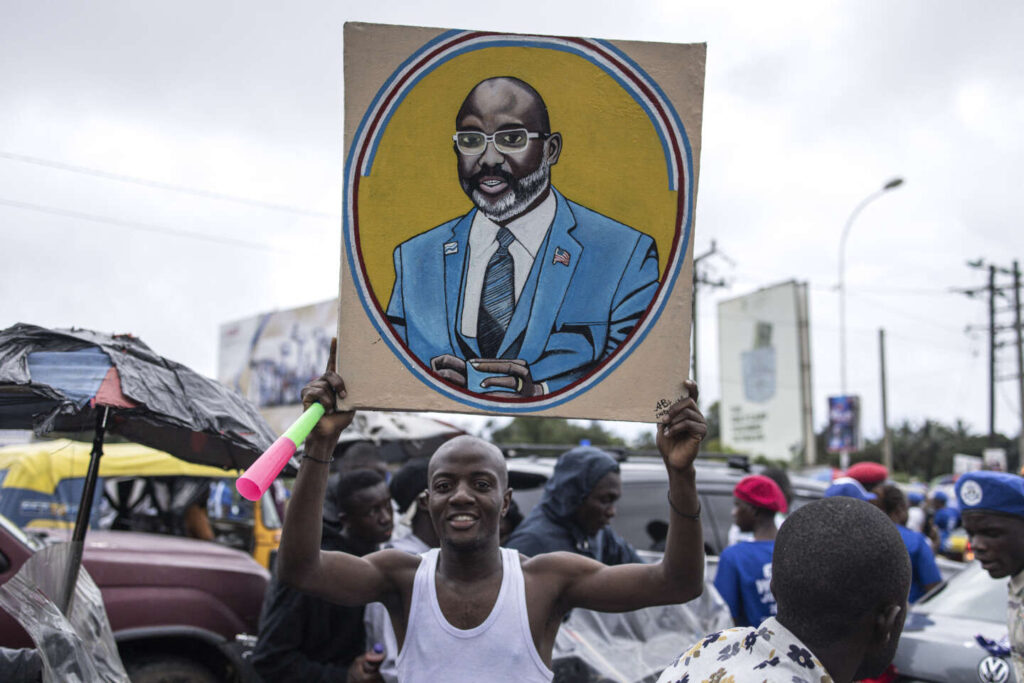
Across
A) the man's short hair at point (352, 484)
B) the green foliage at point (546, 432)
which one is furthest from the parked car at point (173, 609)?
the green foliage at point (546, 432)

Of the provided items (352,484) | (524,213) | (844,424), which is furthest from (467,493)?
(844,424)

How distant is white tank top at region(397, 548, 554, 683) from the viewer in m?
2.37

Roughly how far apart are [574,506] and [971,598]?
2.72 metres

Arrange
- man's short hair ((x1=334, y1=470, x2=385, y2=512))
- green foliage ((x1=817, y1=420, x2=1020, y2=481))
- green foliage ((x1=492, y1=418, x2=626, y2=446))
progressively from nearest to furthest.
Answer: man's short hair ((x1=334, y1=470, x2=385, y2=512)) < green foliage ((x1=492, y1=418, x2=626, y2=446)) < green foliage ((x1=817, y1=420, x2=1020, y2=481))

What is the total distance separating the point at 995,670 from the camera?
148 inches

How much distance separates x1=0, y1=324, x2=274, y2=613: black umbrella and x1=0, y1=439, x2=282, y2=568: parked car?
404 centimetres

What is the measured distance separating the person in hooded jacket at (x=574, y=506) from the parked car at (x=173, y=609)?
1.91 metres

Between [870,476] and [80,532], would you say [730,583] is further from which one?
[80,532]

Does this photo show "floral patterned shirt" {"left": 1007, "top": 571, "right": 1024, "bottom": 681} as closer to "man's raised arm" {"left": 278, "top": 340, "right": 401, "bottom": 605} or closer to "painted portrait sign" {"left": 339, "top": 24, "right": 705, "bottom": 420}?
"painted portrait sign" {"left": 339, "top": 24, "right": 705, "bottom": 420}

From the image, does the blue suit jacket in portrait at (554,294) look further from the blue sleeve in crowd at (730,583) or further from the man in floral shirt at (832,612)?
the blue sleeve in crowd at (730,583)

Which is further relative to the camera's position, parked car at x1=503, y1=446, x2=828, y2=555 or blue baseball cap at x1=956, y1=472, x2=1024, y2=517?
parked car at x1=503, y1=446, x2=828, y2=555

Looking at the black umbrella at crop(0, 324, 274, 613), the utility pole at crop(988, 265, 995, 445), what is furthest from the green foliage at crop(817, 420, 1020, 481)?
the black umbrella at crop(0, 324, 274, 613)

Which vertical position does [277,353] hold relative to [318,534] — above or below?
above

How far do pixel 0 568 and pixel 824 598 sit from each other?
425 cm
